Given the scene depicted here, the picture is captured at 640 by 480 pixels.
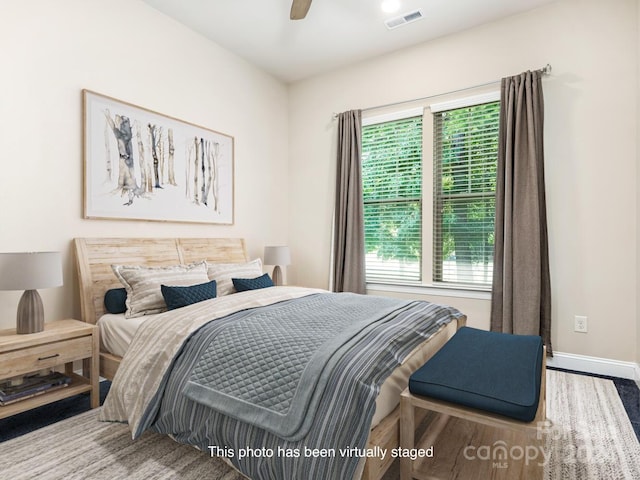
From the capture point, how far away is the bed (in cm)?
152

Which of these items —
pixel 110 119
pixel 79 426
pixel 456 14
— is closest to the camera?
pixel 79 426

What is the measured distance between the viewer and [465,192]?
3586 mm

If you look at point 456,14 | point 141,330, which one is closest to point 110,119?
point 141,330

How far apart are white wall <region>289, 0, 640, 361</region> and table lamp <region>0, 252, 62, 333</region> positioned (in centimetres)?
323

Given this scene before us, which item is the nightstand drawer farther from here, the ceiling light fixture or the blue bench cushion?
the ceiling light fixture

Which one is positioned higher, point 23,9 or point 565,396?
point 23,9

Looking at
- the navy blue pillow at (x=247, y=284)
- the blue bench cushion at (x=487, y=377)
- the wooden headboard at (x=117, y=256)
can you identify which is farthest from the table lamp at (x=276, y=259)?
the blue bench cushion at (x=487, y=377)

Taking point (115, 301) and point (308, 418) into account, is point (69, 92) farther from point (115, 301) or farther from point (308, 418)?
point (308, 418)

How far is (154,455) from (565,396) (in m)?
2.62

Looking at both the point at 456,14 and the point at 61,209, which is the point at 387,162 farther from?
the point at 61,209

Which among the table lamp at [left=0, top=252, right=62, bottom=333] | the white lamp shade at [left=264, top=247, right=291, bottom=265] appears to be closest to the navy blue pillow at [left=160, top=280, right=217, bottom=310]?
the table lamp at [left=0, top=252, right=62, bottom=333]

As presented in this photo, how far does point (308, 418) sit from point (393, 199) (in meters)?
2.96

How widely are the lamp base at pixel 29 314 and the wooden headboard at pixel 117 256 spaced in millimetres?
407

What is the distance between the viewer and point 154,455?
1844 millimetres
